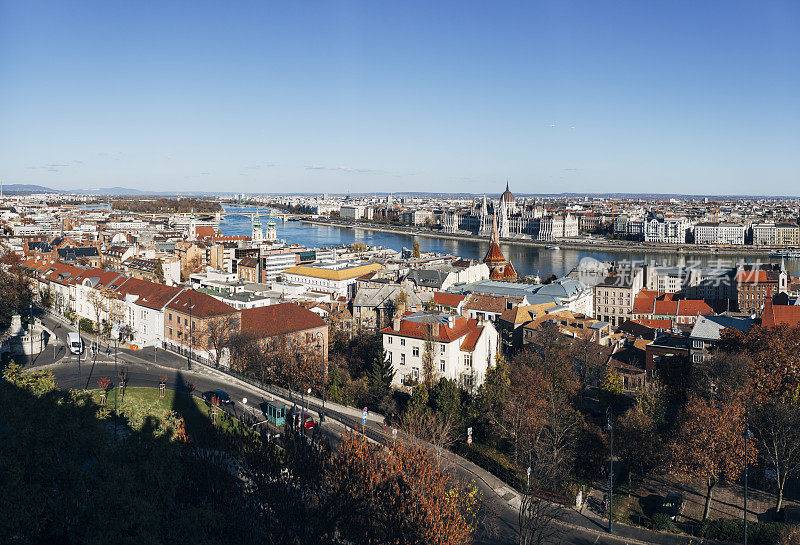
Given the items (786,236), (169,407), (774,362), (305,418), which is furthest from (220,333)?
(786,236)

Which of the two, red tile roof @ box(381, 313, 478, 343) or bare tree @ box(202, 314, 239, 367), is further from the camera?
bare tree @ box(202, 314, 239, 367)

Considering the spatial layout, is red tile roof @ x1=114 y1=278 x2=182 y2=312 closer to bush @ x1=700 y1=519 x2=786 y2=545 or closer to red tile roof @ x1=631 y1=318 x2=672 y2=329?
bush @ x1=700 y1=519 x2=786 y2=545

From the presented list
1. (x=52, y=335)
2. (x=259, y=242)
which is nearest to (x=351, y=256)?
(x=259, y=242)

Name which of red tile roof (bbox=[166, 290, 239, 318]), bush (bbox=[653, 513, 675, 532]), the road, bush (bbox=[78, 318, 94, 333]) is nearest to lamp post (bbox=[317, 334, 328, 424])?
the road

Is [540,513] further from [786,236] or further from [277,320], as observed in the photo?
[786,236]

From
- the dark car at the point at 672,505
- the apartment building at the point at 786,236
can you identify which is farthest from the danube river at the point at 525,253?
the dark car at the point at 672,505
